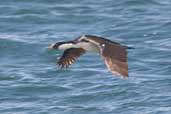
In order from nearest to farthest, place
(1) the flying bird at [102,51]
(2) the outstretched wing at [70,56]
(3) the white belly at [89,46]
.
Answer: (1) the flying bird at [102,51]
(3) the white belly at [89,46]
(2) the outstretched wing at [70,56]

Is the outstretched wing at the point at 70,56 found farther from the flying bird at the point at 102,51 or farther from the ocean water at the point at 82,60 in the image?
the ocean water at the point at 82,60

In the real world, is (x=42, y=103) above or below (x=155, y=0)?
below

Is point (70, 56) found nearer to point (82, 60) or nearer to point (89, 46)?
point (89, 46)

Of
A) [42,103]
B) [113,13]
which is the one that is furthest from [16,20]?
[42,103]

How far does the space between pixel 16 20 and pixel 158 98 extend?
260 inches

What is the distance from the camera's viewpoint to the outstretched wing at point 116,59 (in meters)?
14.0

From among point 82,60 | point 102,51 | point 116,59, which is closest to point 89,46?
point 102,51

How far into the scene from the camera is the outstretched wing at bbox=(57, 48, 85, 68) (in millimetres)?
15828

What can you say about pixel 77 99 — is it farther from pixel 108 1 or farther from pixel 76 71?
pixel 108 1

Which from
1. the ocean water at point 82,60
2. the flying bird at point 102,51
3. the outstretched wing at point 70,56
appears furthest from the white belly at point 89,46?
the ocean water at point 82,60

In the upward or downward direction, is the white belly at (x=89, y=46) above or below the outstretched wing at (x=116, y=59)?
above

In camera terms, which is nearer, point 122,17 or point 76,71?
point 76,71

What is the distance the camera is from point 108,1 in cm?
2634

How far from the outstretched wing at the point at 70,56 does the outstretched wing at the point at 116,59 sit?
3.74ft
